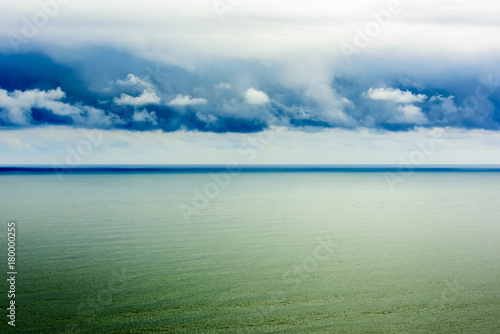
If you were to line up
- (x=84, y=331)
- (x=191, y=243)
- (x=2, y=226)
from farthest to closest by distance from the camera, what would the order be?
(x=2, y=226)
(x=191, y=243)
(x=84, y=331)

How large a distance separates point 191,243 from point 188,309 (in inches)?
330

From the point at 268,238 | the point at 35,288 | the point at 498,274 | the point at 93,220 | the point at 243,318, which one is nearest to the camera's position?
the point at 243,318

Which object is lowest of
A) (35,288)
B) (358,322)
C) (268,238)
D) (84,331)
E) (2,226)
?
(358,322)

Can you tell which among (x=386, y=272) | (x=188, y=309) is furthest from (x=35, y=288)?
(x=386, y=272)

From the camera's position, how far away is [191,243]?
20.0 m

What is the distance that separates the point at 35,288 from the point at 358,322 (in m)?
8.59

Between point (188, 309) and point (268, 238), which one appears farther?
point (268, 238)

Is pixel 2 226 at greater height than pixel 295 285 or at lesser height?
greater

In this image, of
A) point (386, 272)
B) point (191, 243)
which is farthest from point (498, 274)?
point (191, 243)

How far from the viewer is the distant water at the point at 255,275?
36.2 ft

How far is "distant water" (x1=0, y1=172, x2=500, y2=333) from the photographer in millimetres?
11039

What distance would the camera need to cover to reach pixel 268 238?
71.0 feet

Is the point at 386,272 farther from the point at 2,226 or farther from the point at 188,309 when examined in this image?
the point at 2,226

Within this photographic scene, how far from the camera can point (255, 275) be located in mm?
14930
